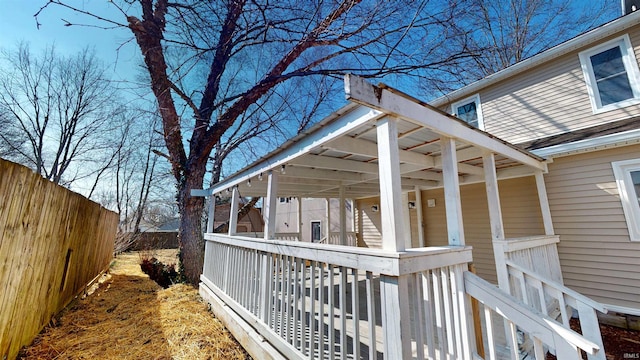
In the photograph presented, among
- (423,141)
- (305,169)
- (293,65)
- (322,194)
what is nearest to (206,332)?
(305,169)

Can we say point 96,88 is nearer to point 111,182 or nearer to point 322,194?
point 111,182

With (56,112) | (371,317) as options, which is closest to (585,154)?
(371,317)

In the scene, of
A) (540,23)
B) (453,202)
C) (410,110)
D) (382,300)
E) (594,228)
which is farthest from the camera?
(540,23)

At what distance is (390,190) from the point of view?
1.90 metres

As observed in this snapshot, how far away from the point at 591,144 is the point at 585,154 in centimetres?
40

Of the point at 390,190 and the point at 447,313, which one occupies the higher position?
the point at 390,190

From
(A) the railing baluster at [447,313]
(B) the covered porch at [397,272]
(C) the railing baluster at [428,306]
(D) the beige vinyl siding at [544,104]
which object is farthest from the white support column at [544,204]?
(C) the railing baluster at [428,306]

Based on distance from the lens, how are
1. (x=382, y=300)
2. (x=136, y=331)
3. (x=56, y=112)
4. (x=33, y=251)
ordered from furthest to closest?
(x=56, y=112)
(x=136, y=331)
(x=33, y=251)
(x=382, y=300)

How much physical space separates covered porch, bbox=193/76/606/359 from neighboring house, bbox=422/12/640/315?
0.51 meters

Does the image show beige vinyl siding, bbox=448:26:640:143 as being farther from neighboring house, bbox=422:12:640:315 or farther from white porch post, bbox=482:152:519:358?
white porch post, bbox=482:152:519:358

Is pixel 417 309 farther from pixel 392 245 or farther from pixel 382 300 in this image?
pixel 392 245

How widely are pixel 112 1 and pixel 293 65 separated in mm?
3811

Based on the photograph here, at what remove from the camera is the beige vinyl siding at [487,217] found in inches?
215

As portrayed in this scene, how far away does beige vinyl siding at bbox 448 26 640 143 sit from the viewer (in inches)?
213
